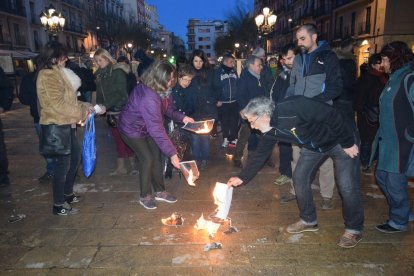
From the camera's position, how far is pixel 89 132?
13.9 ft

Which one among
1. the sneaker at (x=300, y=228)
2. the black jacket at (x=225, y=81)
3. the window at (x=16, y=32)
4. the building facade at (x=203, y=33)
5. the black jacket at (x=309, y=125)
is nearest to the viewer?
the black jacket at (x=309, y=125)

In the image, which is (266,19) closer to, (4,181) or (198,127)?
(198,127)

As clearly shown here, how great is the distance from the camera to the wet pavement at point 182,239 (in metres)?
2.86

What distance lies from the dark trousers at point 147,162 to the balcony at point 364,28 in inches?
955

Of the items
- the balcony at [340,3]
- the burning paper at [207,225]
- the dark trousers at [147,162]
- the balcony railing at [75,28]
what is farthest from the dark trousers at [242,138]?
the balcony railing at [75,28]

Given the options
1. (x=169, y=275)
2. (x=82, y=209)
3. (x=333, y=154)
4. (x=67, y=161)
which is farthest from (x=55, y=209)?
(x=333, y=154)

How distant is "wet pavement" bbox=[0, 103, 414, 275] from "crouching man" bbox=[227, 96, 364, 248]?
27cm

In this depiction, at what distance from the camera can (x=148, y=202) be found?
13.3 ft

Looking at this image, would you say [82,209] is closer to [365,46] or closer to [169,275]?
[169,275]

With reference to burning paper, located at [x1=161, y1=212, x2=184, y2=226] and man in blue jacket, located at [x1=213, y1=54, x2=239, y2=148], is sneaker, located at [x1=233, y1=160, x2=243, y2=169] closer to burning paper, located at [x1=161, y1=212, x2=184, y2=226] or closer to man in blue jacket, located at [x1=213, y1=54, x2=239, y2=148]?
man in blue jacket, located at [x1=213, y1=54, x2=239, y2=148]

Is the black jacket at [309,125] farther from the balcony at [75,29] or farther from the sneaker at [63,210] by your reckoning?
the balcony at [75,29]

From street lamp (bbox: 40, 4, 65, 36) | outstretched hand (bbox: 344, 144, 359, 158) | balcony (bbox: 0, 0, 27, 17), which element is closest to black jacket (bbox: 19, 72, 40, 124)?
outstretched hand (bbox: 344, 144, 359, 158)

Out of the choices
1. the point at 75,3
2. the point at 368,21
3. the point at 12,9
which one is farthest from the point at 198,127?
the point at 75,3

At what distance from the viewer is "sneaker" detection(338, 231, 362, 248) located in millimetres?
3096
